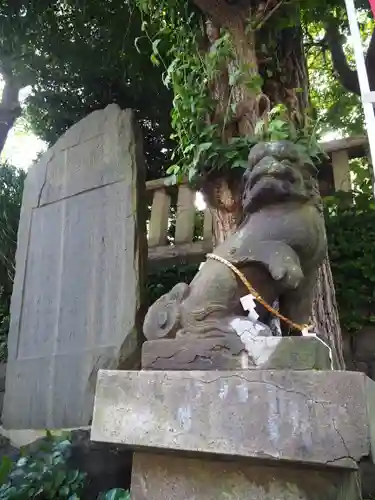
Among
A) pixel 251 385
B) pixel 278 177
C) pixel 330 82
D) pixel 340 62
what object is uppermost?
pixel 330 82

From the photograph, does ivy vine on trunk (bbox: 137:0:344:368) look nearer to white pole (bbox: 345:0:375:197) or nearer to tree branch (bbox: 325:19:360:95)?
white pole (bbox: 345:0:375:197)

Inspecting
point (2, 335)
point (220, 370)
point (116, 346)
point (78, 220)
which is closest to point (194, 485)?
point (220, 370)

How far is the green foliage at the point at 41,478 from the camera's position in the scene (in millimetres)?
2516

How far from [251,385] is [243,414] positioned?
0.09 meters

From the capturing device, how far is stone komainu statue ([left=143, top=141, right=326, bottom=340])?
6.27 ft

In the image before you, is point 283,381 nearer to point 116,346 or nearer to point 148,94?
point 116,346

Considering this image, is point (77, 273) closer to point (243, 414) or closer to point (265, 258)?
point (265, 258)

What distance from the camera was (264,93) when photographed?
11.2ft

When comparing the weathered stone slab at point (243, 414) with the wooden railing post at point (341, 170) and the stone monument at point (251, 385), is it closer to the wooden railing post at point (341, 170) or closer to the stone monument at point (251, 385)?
the stone monument at point (251, 385)

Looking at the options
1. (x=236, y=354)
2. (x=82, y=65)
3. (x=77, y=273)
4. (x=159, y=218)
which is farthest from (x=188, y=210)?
(x=236, y=354)

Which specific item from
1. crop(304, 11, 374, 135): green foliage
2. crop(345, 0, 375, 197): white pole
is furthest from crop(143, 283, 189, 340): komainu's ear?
crop(304, 11, 374, 135): green foliage

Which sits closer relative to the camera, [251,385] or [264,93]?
[251,385]

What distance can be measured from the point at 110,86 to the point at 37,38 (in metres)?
0.94

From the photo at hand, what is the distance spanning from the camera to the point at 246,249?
199 centimetres
